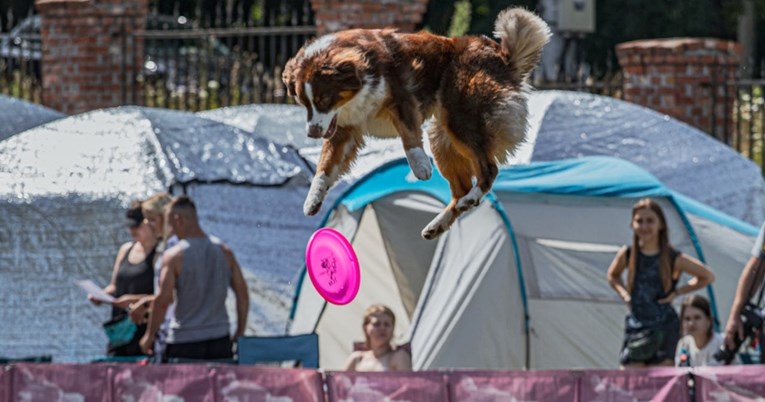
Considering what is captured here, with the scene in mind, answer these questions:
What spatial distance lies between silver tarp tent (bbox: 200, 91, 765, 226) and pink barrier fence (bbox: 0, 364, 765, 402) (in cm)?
350

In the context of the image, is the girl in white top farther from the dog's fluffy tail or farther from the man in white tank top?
the dog's fluffy tail

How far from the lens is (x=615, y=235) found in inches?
376

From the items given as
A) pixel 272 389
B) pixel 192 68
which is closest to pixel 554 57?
pixel 192 68

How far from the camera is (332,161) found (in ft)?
13.1

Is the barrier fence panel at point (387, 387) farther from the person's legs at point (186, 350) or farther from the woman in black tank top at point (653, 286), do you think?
the woman in black tank top at point (653, 286)

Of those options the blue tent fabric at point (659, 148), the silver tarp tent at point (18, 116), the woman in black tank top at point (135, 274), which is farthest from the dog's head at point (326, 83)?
the silver tarp tent at point (18, 116)

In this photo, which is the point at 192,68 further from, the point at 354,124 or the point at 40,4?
the point at 354,124

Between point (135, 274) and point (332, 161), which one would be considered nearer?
point (332, 161)

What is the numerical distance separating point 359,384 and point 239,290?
5.87 ft

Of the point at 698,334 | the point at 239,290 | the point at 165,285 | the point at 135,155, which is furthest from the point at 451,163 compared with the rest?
the point at 135,155

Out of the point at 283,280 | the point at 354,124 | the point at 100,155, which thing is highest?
the point at 354,124

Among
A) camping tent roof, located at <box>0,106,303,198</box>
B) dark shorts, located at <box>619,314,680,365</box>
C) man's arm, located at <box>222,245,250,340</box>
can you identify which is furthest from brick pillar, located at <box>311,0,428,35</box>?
dark shorts, located at <box>619,314,680,365</box>

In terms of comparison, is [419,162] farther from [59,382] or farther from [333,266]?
[59,382]

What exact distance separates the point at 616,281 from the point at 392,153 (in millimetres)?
2295
